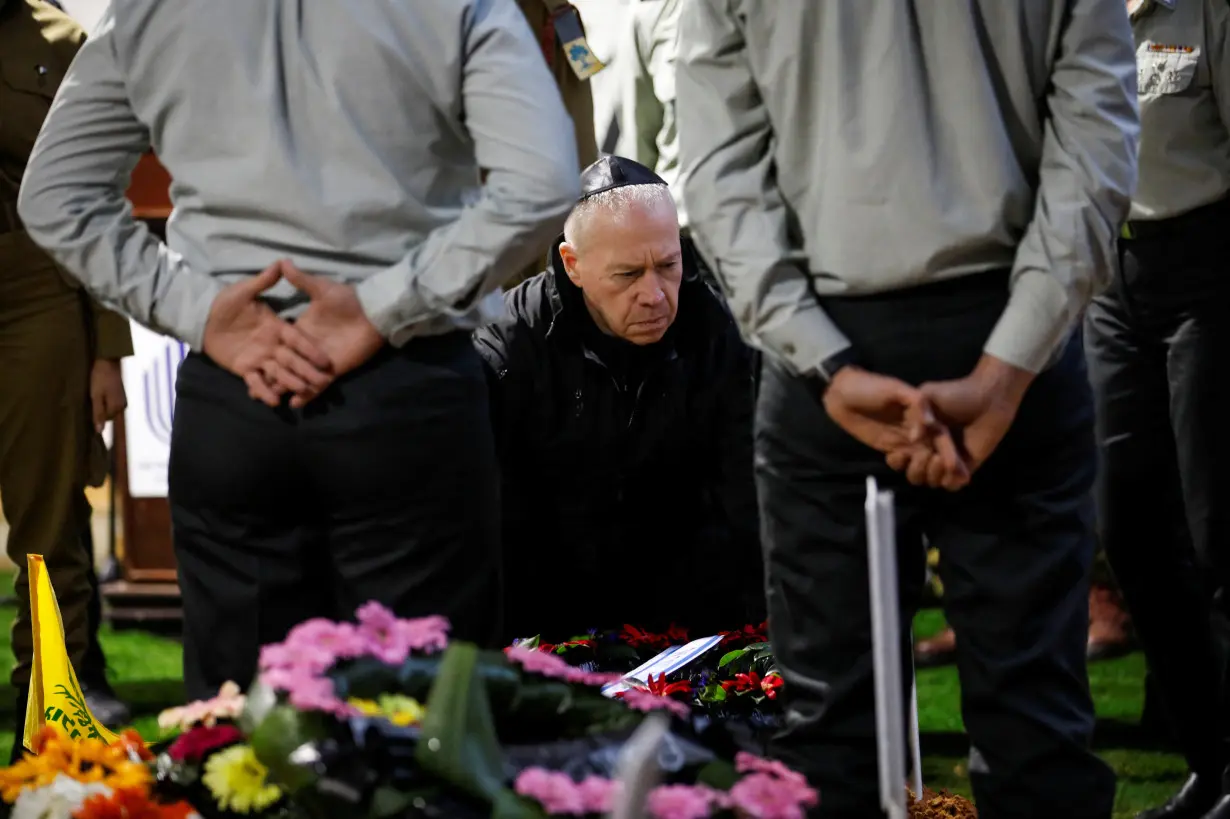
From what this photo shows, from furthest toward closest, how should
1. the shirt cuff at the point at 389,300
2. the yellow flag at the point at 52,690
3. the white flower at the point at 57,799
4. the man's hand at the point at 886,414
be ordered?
the yellow flag at the point at 52,690 → the shirt cuff at the point at 389,300 → the man's hand at the point at 886,414 → the white flower at the point at 57,799

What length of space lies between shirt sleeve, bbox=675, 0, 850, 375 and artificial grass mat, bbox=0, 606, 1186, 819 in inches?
59.7

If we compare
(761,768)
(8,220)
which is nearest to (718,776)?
(761,768)

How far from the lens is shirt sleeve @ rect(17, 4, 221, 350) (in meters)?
2.03

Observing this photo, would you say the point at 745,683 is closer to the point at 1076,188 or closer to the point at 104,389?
the point at 1076,188

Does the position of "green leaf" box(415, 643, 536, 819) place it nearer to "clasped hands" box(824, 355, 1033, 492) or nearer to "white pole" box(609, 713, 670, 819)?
"white pole" box(609, 713, 670, 819)

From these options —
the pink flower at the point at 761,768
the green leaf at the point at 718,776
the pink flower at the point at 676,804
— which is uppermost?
the pink flower at the point at 676,804

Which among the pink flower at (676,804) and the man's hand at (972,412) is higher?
the man's hand at (972,412)

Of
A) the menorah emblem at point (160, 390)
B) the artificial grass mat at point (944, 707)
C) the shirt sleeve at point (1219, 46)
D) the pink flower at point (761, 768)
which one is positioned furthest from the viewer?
the menorah emblem at point (160, 390)

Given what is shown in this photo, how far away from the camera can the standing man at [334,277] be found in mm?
1943

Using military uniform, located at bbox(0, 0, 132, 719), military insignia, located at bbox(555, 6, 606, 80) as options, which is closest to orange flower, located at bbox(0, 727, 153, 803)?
military uniform, located at bbox(0, 0, 132, 719)

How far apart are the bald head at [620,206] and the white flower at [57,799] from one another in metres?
1.56

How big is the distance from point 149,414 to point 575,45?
1.94 m

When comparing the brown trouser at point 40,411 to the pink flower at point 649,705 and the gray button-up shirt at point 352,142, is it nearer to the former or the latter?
the gray button-up shirt at point 352,142

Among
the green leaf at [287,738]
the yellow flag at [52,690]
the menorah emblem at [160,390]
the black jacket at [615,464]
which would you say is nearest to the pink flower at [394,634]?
the green leaf at [287,738]
